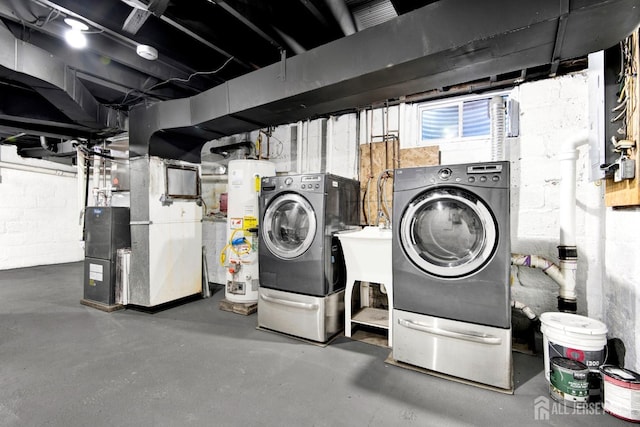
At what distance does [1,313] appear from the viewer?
A: 3.39 meters

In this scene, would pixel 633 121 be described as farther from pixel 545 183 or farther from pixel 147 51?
pixel 147 51

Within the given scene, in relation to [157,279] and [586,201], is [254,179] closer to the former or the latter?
[157,279]

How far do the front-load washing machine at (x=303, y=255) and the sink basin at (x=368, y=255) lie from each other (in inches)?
6.8

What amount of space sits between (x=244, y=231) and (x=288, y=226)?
72 cm

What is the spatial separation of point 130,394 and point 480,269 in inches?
98.0

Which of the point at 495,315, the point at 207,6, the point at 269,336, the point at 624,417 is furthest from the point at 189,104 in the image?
the point at 624,417

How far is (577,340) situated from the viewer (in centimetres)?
188

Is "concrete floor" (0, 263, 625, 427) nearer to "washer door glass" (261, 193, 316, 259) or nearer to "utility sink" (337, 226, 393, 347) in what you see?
"utility sink" (337, 226, 393, 347)

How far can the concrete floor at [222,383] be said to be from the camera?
1688 millimetres

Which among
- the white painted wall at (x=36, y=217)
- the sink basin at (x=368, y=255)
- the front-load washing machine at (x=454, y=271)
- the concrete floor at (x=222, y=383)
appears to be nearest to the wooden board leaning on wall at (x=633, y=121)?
the front-load washing machine at (x=454, y=271)

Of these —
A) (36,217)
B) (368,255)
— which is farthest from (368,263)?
(36,217)

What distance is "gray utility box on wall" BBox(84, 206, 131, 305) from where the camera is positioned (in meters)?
3.53

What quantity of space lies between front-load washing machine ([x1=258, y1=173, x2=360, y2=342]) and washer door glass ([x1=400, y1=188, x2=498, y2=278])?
773 millimetres

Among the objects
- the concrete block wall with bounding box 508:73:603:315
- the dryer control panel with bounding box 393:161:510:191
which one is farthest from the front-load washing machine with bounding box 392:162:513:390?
the concrete block wall with bounding box 508:73:603:315
